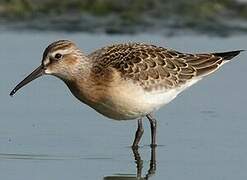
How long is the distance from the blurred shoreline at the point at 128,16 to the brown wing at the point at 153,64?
4702 millimetres

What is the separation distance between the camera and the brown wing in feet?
38.4

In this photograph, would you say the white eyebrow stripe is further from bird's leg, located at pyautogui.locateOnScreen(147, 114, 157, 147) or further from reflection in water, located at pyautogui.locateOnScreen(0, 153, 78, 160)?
bird's leg, located at pyautogui.locateOnScreen(147, 114, 157, 147)

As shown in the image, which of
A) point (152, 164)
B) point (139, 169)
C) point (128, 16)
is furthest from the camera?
point (128, 16)

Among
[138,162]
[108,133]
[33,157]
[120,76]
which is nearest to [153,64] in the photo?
[120,76]

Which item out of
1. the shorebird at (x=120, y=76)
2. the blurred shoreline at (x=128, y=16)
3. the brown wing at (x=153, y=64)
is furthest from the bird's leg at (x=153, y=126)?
the blurred shoreline at (x=128, y=16)

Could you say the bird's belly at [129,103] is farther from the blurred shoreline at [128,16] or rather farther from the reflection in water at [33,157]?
the blurred shoreline at [128,16]

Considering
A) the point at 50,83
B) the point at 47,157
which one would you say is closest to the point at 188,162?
the point at 47,157

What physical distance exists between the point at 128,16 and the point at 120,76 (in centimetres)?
653

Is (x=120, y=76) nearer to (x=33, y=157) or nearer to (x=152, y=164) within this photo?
(x=152, y=164)

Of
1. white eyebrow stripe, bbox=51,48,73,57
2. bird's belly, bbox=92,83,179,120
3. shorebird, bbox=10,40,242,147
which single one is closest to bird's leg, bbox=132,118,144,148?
shorebird, bbox=10,40,242,147

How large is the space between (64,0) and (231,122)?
7.04 m

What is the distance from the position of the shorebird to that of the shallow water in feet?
1.39

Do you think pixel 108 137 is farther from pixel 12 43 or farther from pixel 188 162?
pixel 12 43

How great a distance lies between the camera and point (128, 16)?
18000 mm
